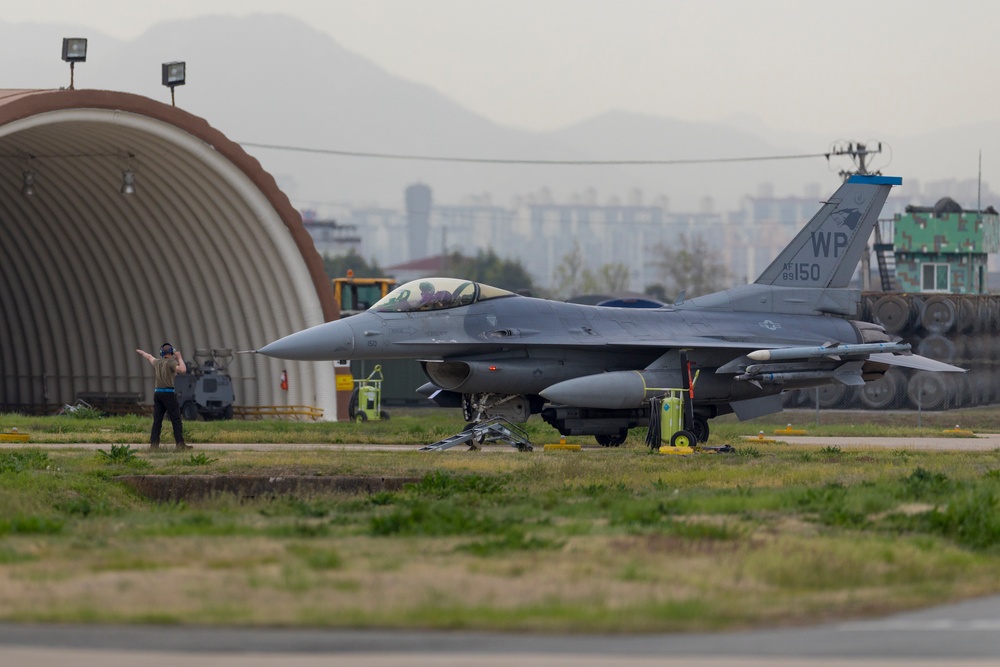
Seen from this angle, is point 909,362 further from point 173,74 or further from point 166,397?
point 173,74

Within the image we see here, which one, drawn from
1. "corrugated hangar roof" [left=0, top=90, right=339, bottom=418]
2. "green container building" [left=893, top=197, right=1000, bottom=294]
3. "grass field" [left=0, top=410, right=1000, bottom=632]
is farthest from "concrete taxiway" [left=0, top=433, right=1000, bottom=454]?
"green container building" [left=893, top=197, right=1000, bottom=294]

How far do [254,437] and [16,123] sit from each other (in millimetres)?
9936

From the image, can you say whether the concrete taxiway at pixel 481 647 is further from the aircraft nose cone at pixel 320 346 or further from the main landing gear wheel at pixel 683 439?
the aircraft nose cone at pixel 320 346

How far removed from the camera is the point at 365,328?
23.5 meters

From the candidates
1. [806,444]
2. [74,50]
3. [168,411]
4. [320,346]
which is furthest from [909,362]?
[74,50]

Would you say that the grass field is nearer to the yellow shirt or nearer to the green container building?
the yellow shirt

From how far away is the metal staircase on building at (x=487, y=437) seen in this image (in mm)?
Result: 22859

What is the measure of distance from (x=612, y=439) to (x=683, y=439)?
7.29 ft

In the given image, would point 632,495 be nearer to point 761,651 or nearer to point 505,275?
point 761,651

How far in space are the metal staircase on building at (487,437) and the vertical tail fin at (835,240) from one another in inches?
Result: 260

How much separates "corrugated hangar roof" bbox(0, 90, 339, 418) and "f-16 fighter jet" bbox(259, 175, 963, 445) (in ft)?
38.8

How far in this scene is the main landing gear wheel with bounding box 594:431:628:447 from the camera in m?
25.1

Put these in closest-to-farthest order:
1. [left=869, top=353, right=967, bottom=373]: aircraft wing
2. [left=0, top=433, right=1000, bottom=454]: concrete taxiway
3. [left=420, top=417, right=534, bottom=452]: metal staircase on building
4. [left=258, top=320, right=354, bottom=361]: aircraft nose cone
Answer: [left=420, top=417, right=534, bottom=452]: metal staircase on building
[left=0, top=433, right=1000, bottom=454]: concrete taxiway
[left=258, top=320, right=354, bottom=361]: aircraft nose cone
[left=869, top=353, right=967, bottom=373]: aircraft wing

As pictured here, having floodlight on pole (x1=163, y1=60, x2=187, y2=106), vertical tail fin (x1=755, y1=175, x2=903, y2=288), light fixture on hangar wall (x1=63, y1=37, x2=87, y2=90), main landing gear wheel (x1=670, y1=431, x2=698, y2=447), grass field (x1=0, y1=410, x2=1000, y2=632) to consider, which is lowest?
A: main landing gear wheel (x1=670, y1=431, x2=698, y2=447)
